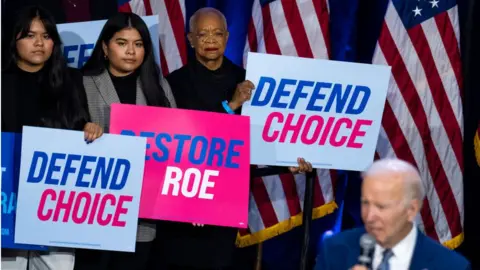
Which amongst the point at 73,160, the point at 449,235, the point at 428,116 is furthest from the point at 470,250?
the point at 73,160

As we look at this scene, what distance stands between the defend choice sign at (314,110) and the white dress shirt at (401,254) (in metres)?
2.06

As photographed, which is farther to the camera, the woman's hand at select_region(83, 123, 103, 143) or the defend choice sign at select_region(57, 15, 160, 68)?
the defend choice sign at select_region(57, 15, 160, 68)

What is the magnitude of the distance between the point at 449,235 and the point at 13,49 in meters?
2.93

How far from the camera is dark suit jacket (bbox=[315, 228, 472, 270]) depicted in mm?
3138

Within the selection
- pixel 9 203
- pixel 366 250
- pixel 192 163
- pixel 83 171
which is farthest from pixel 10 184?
pixel 366 250

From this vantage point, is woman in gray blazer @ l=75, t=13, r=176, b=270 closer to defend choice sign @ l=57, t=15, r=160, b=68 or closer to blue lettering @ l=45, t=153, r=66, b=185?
blue lettering @ l=45, t=153, r=66, b=185

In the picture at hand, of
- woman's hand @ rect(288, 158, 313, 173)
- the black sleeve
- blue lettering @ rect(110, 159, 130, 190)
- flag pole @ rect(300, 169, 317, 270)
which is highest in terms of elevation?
the black sleeve

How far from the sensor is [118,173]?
15.6 feet

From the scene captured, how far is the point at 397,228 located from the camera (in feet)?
10.3

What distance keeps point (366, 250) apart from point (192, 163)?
2087 millimetres

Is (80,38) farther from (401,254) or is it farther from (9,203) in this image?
(401,254)

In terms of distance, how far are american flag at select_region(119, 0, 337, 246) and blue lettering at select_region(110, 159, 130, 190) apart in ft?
5.47

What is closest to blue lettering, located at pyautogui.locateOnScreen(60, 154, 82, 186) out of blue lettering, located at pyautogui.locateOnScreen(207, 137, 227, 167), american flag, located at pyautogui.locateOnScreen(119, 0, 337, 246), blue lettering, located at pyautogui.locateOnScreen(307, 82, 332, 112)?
blue lettering, located at pyautogui.locateOnScreen(207, 137, 227, 167)

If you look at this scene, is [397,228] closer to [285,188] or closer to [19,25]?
[19,25]
